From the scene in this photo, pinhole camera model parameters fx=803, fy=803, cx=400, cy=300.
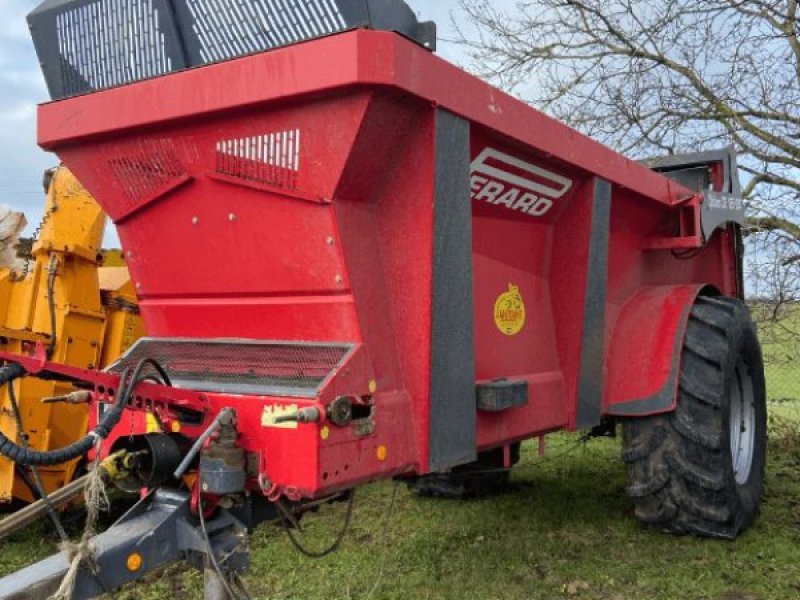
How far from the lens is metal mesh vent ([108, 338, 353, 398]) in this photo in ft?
8.21

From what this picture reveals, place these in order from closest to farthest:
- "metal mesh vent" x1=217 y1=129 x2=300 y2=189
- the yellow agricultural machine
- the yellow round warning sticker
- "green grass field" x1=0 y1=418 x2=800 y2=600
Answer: "metal mesh vent" x1=217 y1=129 x2=300 y2=189
the yellow round warning sticker
"green grass field" x1=0 y1=418 x2=800 y2=600
the yellow agricultural machine

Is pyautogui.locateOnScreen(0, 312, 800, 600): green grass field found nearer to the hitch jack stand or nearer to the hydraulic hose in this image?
the hitch jack stand

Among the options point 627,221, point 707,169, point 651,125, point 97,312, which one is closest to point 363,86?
point 627,221

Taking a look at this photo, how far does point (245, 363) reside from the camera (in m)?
2.78

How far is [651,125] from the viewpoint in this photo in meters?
7.87

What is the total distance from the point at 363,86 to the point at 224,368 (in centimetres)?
114

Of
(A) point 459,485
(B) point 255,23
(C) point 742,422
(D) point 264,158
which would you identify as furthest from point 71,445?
(C) point 742,422

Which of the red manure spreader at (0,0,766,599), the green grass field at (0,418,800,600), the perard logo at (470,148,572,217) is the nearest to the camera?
the red manure spreader at (0,0,766,599)

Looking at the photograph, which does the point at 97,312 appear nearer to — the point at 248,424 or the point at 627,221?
the point at 248,424

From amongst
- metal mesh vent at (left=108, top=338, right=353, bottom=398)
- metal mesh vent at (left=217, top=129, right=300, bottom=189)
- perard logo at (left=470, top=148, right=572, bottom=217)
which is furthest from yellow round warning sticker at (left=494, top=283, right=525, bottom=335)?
metal mesh vent at (left=217, top=129, right=300, bottom=189)

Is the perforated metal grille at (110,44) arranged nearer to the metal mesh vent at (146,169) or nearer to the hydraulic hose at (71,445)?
the metal mesh vent at (146,169)

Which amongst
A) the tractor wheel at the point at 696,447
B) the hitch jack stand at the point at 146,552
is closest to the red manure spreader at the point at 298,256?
the hitch jack stand at the point at 146,552

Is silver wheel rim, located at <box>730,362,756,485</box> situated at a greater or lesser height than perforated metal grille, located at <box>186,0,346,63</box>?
lesser

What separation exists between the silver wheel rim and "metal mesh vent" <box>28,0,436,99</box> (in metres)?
3.03
